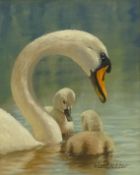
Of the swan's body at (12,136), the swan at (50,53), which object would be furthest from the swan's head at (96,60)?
the swan's body at (12,136)

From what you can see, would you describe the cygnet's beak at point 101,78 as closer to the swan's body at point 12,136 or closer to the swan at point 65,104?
the swan at point 65,104

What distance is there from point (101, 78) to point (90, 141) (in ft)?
0.59

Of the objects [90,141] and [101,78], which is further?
[101,78]

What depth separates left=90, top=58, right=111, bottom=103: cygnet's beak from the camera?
222 centimetres

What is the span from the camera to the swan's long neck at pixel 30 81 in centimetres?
224

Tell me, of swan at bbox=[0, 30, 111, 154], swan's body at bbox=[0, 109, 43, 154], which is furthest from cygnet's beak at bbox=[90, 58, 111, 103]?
swan's body at bbox=[0, 109, 43, 154]

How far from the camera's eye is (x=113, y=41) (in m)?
2.30

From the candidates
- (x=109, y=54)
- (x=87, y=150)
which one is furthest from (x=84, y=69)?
(x=87, y=150)

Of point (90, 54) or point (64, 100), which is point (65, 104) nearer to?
point (64, 100)

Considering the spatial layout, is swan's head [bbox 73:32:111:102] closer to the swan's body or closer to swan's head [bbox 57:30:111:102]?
swan's head [bbox 57:30:111:102]

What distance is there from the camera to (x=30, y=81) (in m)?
2.26

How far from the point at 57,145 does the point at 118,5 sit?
43 centimetres

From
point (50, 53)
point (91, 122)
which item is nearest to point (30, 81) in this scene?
point (50, 53)

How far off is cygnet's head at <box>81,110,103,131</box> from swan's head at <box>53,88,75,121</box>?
0.04 meters
